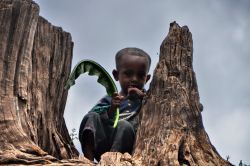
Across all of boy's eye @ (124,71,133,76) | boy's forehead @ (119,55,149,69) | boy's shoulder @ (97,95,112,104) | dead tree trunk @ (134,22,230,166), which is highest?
boy's forehead @ (119,55,149,69)

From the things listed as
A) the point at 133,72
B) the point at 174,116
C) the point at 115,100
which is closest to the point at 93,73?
the point at 115,100

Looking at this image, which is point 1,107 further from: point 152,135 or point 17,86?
point 152,135

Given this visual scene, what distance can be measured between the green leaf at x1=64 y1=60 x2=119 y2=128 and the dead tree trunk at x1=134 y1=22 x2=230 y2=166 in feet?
2.20

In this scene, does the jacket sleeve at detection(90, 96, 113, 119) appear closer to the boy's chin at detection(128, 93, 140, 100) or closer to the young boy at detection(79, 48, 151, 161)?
the young boy at detection(79, 48, 151, 161)

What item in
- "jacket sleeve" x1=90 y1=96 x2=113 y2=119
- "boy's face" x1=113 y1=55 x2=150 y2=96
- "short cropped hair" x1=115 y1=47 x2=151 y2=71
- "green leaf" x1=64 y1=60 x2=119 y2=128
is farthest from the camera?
Result: "short cropped hair" x1=115 y1=47 x2=151 y2=71

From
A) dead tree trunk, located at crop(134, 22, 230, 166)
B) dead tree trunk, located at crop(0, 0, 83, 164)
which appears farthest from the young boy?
dead tree trunk, located at crop(134, 22, 230, 166)

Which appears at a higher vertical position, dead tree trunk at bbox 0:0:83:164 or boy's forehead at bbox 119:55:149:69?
boy's forehead at bbox 119:55:149:69

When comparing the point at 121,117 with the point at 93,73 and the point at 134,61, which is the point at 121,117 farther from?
the point at 134,61

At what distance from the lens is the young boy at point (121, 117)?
20.2 ft

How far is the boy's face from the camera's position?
7438mm

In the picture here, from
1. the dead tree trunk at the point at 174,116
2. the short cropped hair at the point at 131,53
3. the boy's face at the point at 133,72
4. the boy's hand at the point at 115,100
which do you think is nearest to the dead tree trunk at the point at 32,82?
the boy's hand at the point at 115,100

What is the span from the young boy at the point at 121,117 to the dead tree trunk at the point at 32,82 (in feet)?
1.01

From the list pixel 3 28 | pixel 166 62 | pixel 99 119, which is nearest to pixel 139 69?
pixel 99 119

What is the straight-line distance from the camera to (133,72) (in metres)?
7.48
